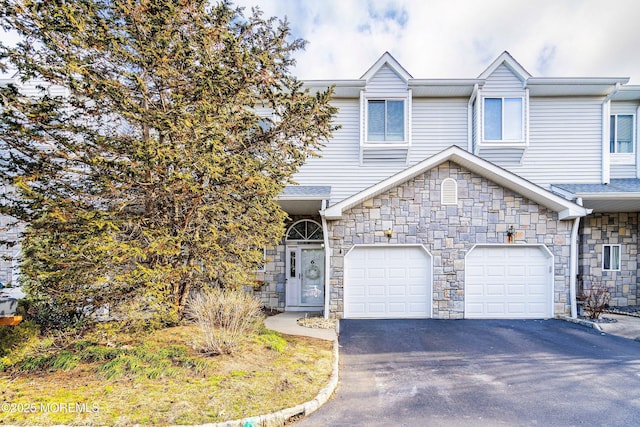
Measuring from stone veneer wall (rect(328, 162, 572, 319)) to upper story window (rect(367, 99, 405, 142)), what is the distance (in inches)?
A: 104

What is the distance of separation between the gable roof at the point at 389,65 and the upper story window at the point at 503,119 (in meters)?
2.94

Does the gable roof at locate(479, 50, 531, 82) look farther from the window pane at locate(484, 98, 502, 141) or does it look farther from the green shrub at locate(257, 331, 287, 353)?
the green shrub at locate(257, 331, 287, 353)

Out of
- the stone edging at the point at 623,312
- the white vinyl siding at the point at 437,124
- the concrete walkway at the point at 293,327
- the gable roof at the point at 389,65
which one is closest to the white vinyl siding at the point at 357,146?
the white vinyl siding at the point at 437,124

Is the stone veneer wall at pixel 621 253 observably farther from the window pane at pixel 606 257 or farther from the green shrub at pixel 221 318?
the green shrub at pixel 221 318

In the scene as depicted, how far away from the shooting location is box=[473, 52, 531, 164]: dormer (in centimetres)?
1133

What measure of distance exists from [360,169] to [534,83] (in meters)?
6.55

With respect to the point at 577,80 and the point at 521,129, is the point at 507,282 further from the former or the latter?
the point at 577,80

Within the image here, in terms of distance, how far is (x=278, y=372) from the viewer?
5125mm

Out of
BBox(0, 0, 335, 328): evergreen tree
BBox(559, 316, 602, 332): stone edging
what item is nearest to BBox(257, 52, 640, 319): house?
BBox(559, 316, 602, 332): stone edging

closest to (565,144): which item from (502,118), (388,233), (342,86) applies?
(502,118)

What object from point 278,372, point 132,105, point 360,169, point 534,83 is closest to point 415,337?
point 278,372

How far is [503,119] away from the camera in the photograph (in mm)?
11414

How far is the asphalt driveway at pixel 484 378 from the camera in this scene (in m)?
4.11

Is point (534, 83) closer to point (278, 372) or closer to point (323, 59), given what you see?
point (323, 59)
